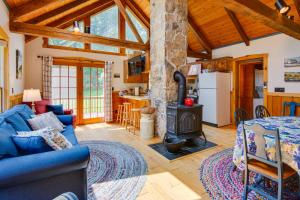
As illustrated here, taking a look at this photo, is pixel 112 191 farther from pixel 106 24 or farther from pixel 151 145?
pixel 106 24

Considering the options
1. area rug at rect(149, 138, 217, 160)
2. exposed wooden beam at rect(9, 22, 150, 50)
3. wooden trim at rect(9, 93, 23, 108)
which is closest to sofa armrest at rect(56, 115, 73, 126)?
wooden trim at rect(9, 93, 23, 108)

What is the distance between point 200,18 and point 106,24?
323cm

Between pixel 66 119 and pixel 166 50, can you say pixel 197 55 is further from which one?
pixel 66 119

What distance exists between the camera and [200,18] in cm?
561

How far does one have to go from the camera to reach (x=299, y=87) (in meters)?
4.25

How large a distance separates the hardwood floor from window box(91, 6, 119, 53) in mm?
3179

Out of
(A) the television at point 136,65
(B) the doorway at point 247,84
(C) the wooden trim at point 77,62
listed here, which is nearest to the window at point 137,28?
(A) the television at point 136,65

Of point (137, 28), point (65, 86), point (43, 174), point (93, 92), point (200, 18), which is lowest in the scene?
point (43, 174)

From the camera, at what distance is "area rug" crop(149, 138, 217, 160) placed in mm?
3207

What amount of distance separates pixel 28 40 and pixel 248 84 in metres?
7.08

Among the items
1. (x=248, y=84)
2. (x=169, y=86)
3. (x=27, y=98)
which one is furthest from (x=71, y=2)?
(x=248, y=84)

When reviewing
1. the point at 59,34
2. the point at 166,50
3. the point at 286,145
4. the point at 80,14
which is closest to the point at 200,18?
the point at 166,50

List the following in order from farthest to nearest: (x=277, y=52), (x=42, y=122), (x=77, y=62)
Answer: (x=77, y=62) → (x=277, y=52) → (x=42, y=122)

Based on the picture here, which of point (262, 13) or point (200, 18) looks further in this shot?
point (200, 18)
